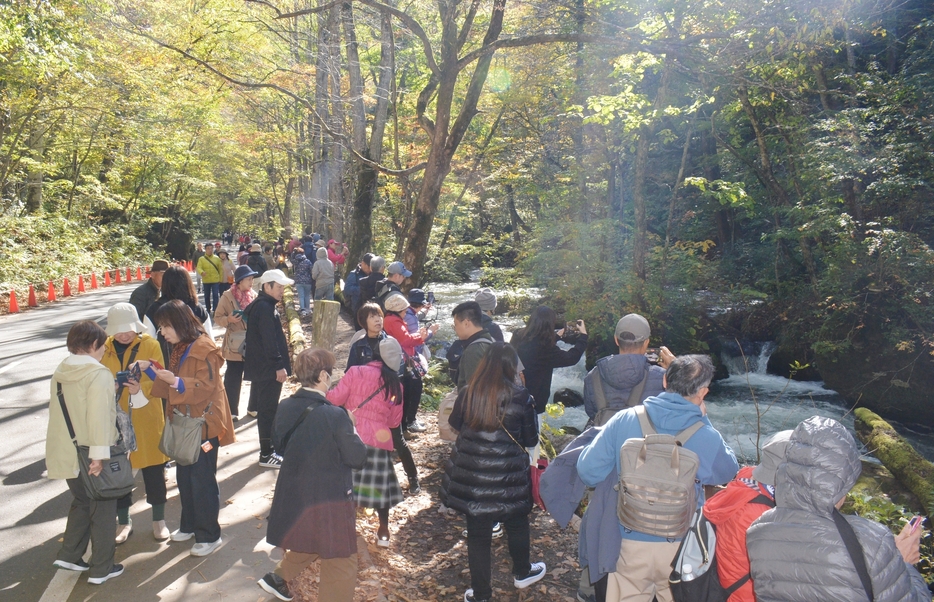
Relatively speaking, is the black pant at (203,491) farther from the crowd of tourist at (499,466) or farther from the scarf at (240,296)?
the scarf at (240,296)

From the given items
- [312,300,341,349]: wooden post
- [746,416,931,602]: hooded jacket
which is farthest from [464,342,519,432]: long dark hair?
[312,300,341,349]: wooden post

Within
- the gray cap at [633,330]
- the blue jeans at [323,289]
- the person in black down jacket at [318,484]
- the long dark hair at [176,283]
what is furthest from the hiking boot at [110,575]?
A: the blue jeans at [323,289]

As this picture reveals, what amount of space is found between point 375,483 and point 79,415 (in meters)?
2.07

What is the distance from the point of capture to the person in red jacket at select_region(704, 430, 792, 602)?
2775 millimetres

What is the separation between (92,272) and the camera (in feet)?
81.1

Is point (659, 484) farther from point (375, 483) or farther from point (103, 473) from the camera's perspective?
point (103, 473)

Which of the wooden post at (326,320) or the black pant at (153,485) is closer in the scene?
the black pant at (153,485)

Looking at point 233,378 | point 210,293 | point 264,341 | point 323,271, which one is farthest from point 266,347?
point 210,293

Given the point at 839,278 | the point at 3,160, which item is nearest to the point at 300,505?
the point at 839,278

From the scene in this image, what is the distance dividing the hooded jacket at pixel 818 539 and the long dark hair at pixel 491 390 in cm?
177

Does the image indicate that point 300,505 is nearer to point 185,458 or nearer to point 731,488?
point 185,458

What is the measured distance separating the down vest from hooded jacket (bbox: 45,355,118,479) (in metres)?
2.31

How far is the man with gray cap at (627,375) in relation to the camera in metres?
4.45

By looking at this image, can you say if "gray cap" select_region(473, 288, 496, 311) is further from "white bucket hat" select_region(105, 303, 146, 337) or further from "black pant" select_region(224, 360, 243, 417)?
"white bucket hat" select_region(105, 303, 146, 337)
